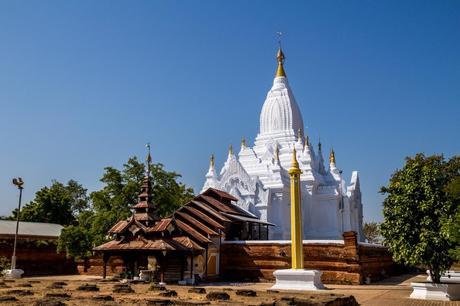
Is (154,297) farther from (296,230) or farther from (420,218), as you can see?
(420,218)

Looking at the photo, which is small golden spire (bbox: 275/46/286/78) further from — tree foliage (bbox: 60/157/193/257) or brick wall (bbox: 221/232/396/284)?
brick wall (bbox: 221/232/396/284)

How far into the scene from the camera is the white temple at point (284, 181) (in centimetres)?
4062

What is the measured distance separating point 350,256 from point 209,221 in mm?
9245

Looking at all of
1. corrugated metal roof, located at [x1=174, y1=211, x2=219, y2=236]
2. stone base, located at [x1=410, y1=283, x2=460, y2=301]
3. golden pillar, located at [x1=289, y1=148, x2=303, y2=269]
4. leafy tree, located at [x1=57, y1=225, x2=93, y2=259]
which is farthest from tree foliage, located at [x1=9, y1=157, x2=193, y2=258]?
stone base, located at [x1=410, y1=283, x2=460, y2=301]

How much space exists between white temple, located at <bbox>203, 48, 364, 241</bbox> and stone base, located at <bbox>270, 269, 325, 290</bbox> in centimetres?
1625

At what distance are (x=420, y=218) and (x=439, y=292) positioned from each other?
3.06 meters

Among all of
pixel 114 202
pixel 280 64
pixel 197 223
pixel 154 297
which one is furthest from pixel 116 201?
pixel 280 64

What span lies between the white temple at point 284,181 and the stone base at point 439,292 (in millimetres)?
20511

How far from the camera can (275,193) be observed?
134ft

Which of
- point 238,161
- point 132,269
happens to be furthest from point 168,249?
point 238,161

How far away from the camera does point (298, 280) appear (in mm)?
22672

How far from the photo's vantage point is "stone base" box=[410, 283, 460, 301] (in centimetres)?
1859

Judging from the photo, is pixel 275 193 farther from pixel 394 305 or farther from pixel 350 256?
pixel 394 305

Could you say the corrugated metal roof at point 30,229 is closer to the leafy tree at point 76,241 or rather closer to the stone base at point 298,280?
the leafy tree at point 76,241
